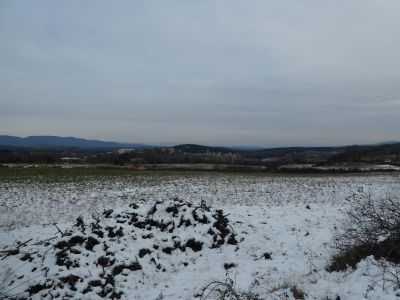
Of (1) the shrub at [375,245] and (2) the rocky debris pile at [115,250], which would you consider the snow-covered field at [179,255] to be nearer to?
(2) the rocky debris pile at [115,250]

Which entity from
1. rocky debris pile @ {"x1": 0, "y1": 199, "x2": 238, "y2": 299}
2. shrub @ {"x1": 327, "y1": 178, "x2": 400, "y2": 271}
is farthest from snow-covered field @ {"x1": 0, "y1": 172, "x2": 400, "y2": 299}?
shrub @ {"x1": 327, "y1": 178, "x2": 400, "y2": 271}

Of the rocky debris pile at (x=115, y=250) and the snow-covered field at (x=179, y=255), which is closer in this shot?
the snow-covered field at (x=179, y=255)

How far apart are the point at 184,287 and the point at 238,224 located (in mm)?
4023

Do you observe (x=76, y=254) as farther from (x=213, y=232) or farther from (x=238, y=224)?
(x=238, y=224)

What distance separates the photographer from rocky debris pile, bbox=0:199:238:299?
6.32 m

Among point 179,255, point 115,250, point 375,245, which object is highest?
point 375,245

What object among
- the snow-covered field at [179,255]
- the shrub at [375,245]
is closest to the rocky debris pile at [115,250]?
the snow-covered field at [179,255]

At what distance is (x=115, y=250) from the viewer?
7.64 m

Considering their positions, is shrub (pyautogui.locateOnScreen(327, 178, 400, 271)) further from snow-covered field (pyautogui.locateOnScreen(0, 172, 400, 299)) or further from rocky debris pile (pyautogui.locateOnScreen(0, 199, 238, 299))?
rocky debris pile (pyautogui.locateOnScreen(0, 199, 238, 299))

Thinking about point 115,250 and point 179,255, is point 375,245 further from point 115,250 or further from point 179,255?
point 115,250

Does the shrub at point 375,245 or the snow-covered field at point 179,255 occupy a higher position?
the shrub at point 375,245

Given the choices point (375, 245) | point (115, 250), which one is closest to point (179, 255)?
point (115, 250)

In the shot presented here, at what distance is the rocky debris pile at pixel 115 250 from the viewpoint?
6.32 m

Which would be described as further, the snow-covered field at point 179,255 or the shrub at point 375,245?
the shrub at point 375,245
